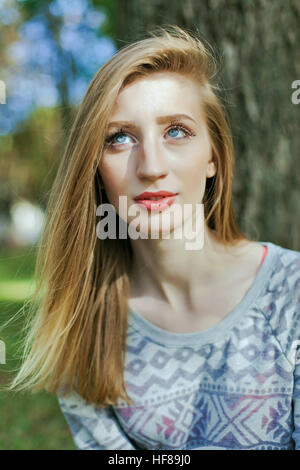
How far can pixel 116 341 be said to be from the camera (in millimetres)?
2066

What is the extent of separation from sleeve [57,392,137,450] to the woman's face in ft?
2.78

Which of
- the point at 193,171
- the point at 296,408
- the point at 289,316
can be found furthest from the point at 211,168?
the point at 296,408

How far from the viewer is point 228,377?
1.85 m

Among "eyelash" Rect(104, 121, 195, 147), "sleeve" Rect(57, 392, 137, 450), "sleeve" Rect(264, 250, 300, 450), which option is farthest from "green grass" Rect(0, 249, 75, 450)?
"sleeve" Rect(264, 250, 300, 450)

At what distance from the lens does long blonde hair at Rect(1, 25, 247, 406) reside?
1831mm

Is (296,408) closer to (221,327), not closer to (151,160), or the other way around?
(221,327)

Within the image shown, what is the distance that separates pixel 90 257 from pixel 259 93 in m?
1.21

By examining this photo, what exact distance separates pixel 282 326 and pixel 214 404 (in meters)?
0.39

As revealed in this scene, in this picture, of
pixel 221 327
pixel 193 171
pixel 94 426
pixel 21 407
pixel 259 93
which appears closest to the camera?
pixel 193 171

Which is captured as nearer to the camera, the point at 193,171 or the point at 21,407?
the point at 193,171

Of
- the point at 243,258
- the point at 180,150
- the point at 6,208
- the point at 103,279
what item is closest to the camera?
the point at 180,150

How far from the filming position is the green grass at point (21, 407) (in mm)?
2215
